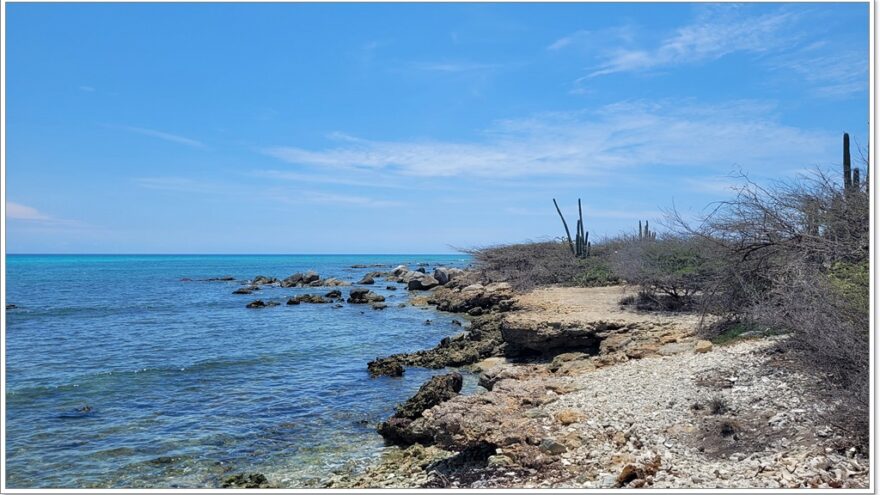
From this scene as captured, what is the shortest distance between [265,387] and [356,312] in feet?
52.4

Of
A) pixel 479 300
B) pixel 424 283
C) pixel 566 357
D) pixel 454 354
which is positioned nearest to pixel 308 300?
pixel 424 283

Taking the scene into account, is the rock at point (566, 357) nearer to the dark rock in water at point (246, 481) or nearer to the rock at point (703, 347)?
the rock at point (703, 347)

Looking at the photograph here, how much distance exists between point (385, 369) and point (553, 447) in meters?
8.47

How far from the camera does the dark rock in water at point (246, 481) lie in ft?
26.5

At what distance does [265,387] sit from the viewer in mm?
13922

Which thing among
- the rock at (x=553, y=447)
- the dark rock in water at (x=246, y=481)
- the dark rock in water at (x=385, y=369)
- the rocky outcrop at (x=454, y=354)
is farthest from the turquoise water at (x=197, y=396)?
the rock at (x=553, y=447)

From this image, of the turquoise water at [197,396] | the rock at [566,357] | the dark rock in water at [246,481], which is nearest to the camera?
the dark rock in water at [246,481]

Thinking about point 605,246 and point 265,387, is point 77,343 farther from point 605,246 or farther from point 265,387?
point 605,246

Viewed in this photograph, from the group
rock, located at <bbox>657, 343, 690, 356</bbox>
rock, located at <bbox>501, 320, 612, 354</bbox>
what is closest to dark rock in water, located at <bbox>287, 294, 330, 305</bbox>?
rock, located at <bbox>501, 320, 612, 354</bbox>

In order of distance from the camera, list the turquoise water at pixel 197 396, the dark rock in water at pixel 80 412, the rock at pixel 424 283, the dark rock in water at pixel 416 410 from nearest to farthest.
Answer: the turquoise water at pixel 197 396
the dark rock in water at pixel 416 410
the dark rock in water at pixel 80 412
the rock at pixel 424 283

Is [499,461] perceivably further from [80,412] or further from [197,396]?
[80,412]

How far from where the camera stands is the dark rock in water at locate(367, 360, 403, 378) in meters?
14.7

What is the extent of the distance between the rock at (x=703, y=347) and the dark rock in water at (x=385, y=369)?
22.8 ft

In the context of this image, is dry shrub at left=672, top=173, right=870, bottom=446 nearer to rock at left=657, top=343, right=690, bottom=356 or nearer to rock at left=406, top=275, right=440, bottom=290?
rock at left=657, top=343, right=690, bottom=356
